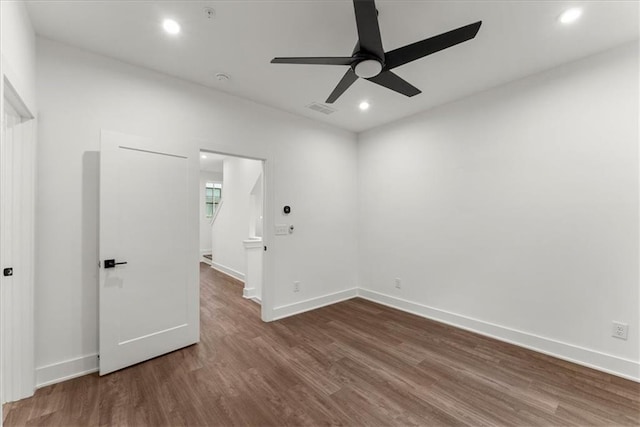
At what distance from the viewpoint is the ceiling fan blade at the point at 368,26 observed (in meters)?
1.33

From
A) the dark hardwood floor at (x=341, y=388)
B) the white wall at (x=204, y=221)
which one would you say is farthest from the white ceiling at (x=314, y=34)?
the white wall at (x=204, y=221)

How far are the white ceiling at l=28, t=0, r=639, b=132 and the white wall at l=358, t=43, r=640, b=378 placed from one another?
1.46ft

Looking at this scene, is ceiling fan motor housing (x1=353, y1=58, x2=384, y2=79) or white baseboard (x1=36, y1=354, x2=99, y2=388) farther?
white baseboard (x1=36, y1=354, x2=99, y2=388)

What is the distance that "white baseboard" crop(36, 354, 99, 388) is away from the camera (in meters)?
2.16

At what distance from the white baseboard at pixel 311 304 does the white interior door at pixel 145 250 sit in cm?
108

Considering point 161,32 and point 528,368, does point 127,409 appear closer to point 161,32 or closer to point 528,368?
point 161,32

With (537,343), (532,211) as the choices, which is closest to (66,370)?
(537,343)

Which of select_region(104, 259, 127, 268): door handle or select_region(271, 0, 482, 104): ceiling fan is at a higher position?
select_region(271, 0, 482, 104): ceiling fan

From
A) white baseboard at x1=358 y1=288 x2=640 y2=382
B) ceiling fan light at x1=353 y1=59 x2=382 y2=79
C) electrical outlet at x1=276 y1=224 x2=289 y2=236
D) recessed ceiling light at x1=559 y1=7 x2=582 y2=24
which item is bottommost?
white baseboard at x1=358 y1=288 x2=640 y2=382

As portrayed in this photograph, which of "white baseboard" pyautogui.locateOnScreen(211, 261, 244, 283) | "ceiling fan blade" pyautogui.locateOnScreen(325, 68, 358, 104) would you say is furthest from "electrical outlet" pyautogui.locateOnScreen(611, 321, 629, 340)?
"white baseboard" pyautogui.locateOnScreen(211, 261, 244, 283)

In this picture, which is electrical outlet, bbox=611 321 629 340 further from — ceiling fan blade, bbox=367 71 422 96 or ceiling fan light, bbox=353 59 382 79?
ceiling fan light, bbox=353 59 382 79

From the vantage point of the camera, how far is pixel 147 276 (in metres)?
2.58

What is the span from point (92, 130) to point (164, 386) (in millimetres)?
2293

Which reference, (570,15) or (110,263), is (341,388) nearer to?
(110,263)
